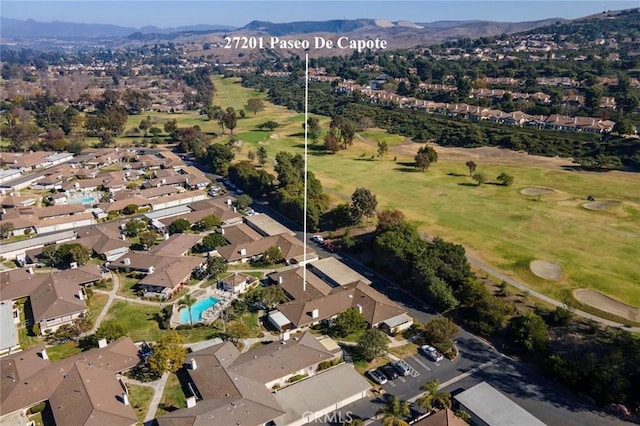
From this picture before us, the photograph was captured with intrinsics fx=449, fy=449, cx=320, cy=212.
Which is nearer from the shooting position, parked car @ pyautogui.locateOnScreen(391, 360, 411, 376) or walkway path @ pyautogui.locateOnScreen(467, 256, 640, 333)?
parked car @ pyautogui.locateOnScreen(391, 360, 411, 376)

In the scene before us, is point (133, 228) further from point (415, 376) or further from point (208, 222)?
point (415, 376)

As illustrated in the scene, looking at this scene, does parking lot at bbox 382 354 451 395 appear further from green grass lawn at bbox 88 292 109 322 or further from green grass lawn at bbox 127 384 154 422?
green grass lawn at bbox 88 292 109 322

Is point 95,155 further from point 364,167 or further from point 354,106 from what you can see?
point 354,106

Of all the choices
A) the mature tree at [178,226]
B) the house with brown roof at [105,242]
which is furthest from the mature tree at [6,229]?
the mature tree at [178,226]

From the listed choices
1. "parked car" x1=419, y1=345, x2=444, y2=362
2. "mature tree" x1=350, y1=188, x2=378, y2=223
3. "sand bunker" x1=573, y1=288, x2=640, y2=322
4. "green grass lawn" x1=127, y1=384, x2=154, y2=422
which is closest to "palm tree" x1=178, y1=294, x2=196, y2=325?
"green grass lawn" x1=127, y1=384, x2=154, y2=422

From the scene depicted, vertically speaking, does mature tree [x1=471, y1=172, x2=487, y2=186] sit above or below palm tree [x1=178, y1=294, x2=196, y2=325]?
above

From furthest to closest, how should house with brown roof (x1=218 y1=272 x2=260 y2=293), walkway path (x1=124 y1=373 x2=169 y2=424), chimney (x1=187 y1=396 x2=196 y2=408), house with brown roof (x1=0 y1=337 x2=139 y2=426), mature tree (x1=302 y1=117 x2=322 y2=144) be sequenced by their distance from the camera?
mature tree (x1=302 y1=117 x2=322 y2=144), house with brown roof (x1=218 y1=272 x2=260 y2=293), walkway path (x1=124 y1=373 x2=169 y2=424), chimney (x1=187 y1=396 x2=196 y2=408), house with brown roof (x1=0 y1=337 x2=139 y2=426)
